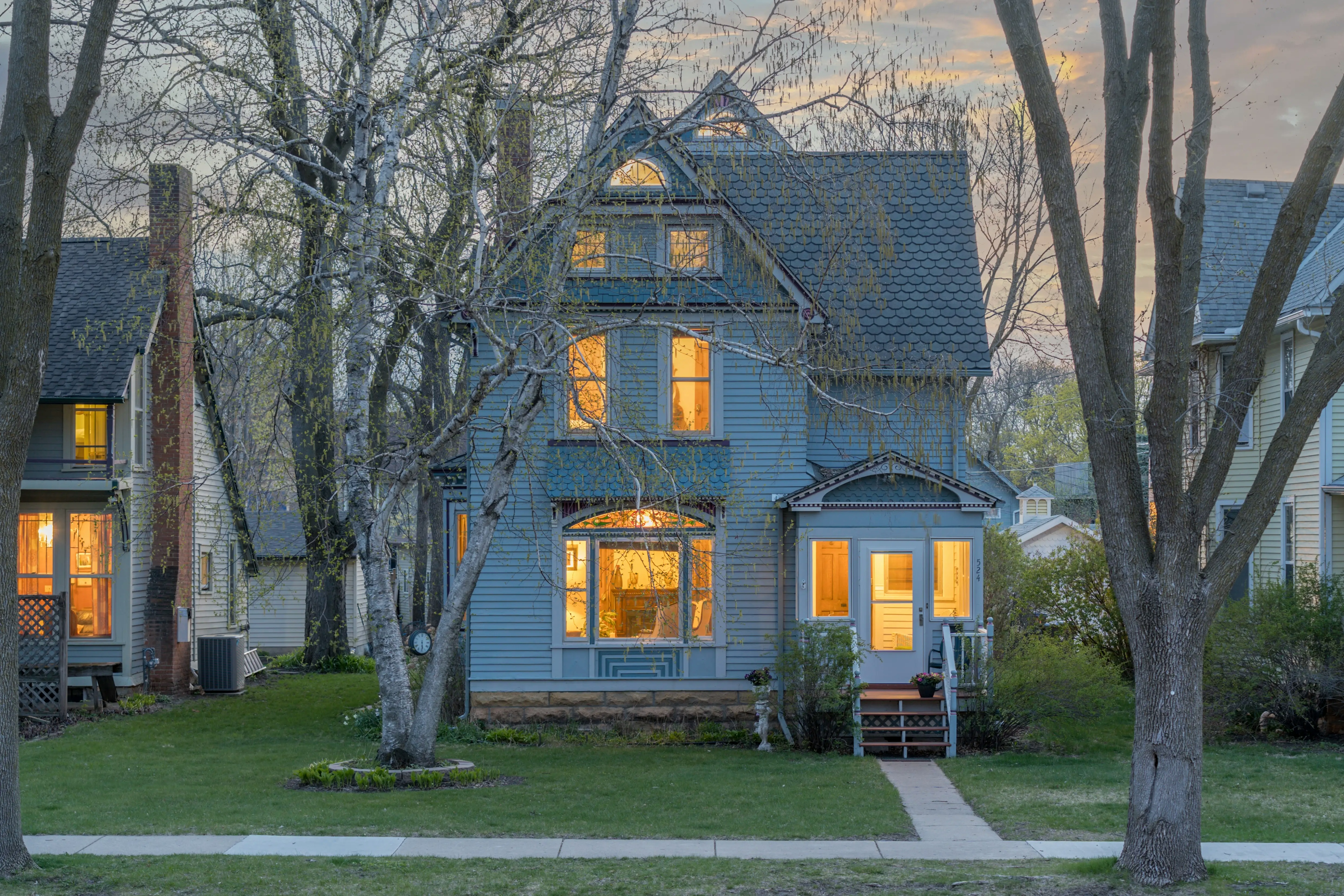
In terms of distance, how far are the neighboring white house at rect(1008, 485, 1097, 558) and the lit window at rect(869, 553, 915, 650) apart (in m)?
25.8

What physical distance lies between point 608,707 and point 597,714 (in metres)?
0.18

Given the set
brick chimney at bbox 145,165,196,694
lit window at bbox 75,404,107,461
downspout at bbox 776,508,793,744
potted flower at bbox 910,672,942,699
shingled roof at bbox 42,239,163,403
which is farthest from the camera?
brick chimney at bbox 145,165,196,694

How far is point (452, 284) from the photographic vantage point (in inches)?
511

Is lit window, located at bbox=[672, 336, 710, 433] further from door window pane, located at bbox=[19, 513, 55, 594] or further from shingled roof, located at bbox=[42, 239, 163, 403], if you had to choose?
door window pane, located at bbox=[19, 513, 55, 594]

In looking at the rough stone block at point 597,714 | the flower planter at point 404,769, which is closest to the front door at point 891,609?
the rough stone block at point 597,714

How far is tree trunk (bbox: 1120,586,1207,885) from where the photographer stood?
29.0 ft

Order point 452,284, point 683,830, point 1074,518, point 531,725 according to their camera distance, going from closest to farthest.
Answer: point 683,830 < point 452,284 < point 531,725 < point 1074,518

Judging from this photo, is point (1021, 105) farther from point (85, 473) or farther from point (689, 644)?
point (85, 473)

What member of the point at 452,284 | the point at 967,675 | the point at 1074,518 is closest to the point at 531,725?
the point at 967,675

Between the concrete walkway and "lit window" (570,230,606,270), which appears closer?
the concrete walkway

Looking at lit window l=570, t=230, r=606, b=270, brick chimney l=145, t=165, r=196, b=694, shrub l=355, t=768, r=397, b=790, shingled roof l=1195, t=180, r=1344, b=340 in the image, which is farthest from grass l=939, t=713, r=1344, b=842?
brick chimney l=145, t=165, r=196, b=694

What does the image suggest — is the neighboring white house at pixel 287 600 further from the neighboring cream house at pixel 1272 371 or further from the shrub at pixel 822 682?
the neighboring cream house at pixel 1272 371

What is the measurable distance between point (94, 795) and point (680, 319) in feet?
31.0

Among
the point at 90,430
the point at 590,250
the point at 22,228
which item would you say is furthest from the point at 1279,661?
the point at 90,430
